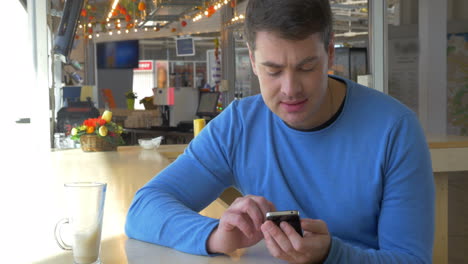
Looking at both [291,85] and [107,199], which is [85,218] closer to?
[291,85]

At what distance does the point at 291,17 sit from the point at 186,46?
16.4 metres

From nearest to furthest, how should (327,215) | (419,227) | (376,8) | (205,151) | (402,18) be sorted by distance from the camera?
(419,227) → (327,215) → (205,151) → (376,8) → (402,18)

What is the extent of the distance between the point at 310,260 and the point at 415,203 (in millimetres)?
306

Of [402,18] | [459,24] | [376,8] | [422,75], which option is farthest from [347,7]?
[376,8]

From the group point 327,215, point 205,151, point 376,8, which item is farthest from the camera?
point 376,8

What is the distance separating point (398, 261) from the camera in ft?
3.86

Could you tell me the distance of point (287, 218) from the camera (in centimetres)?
104

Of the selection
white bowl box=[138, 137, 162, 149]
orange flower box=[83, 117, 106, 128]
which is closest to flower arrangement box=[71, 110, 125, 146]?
orange flower box=[83, 117, 106, 128]

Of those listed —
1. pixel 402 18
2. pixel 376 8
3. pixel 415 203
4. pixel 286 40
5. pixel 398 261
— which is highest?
pixel 402 18

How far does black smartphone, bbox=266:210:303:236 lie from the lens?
1033mm

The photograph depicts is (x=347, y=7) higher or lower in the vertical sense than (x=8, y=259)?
→ higher

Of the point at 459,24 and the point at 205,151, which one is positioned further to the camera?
the point at 459,24

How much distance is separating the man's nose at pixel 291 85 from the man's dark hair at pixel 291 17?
9 centimetres

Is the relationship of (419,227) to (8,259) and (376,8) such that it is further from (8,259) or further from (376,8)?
(376,8)
